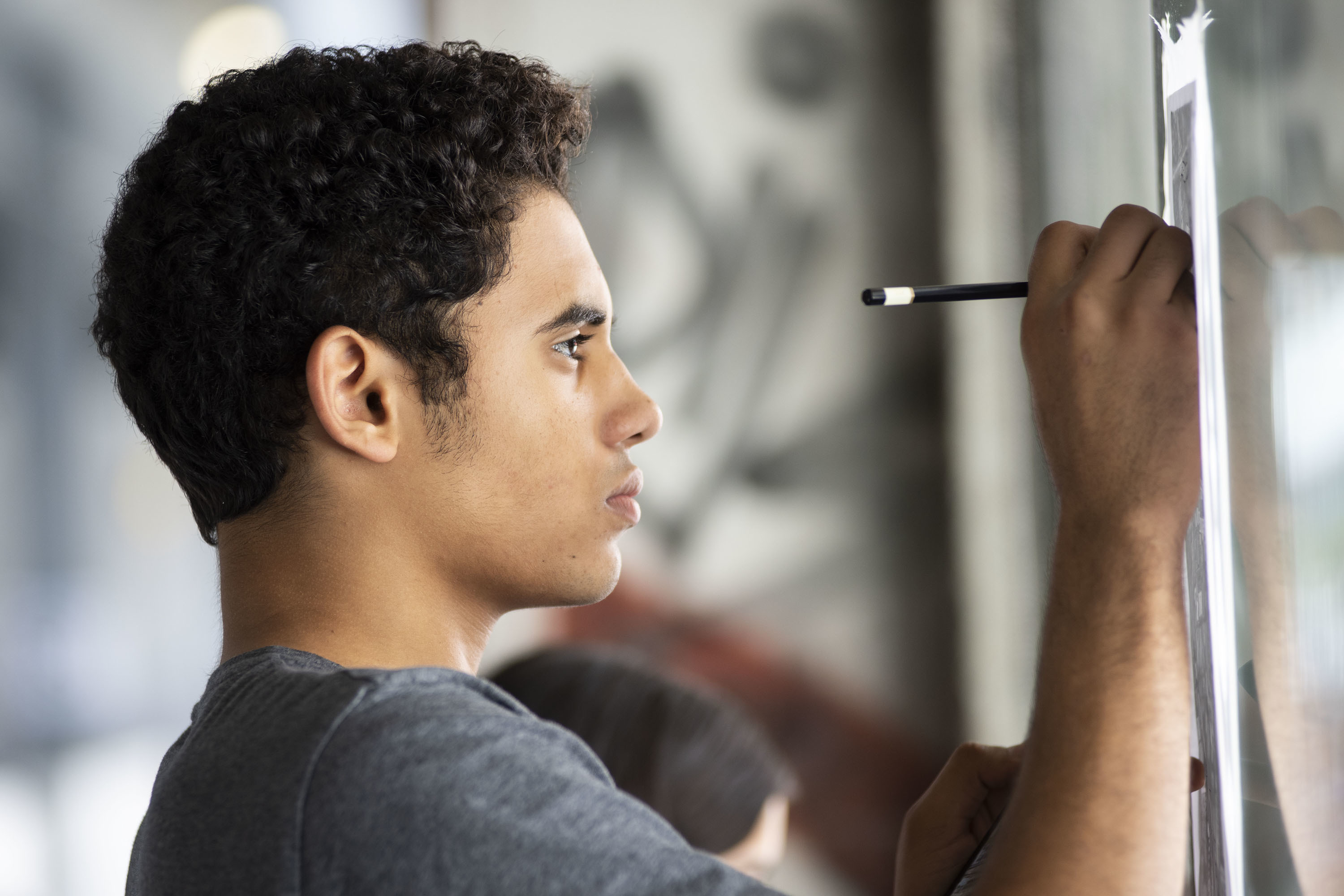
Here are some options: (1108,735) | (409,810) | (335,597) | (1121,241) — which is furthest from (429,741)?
(1121,241)

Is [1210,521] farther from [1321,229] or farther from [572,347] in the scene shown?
[572,347]

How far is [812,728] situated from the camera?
1857 millimetres

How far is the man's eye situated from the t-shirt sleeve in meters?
0.29

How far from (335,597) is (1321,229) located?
0.56m

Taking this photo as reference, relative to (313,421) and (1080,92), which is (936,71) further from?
(313,421)

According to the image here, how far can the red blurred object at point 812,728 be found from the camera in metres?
1.82

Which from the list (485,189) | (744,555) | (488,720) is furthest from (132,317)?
(744,555)

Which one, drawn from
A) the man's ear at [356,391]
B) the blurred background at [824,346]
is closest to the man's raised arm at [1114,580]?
the man's ear at [356,391]

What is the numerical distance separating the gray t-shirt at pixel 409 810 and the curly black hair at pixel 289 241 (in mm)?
233

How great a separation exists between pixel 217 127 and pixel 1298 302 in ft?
2.15

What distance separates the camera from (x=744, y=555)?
1844mm

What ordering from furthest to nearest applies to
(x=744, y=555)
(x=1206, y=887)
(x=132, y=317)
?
(x=744, y=555) → (x=132, y=317) → (x=1206, y=887)

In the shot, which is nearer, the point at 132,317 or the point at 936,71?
the point at 132,317

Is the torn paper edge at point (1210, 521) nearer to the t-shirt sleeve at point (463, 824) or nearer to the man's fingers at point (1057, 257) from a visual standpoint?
the man's fingers at point (1057, 257)
